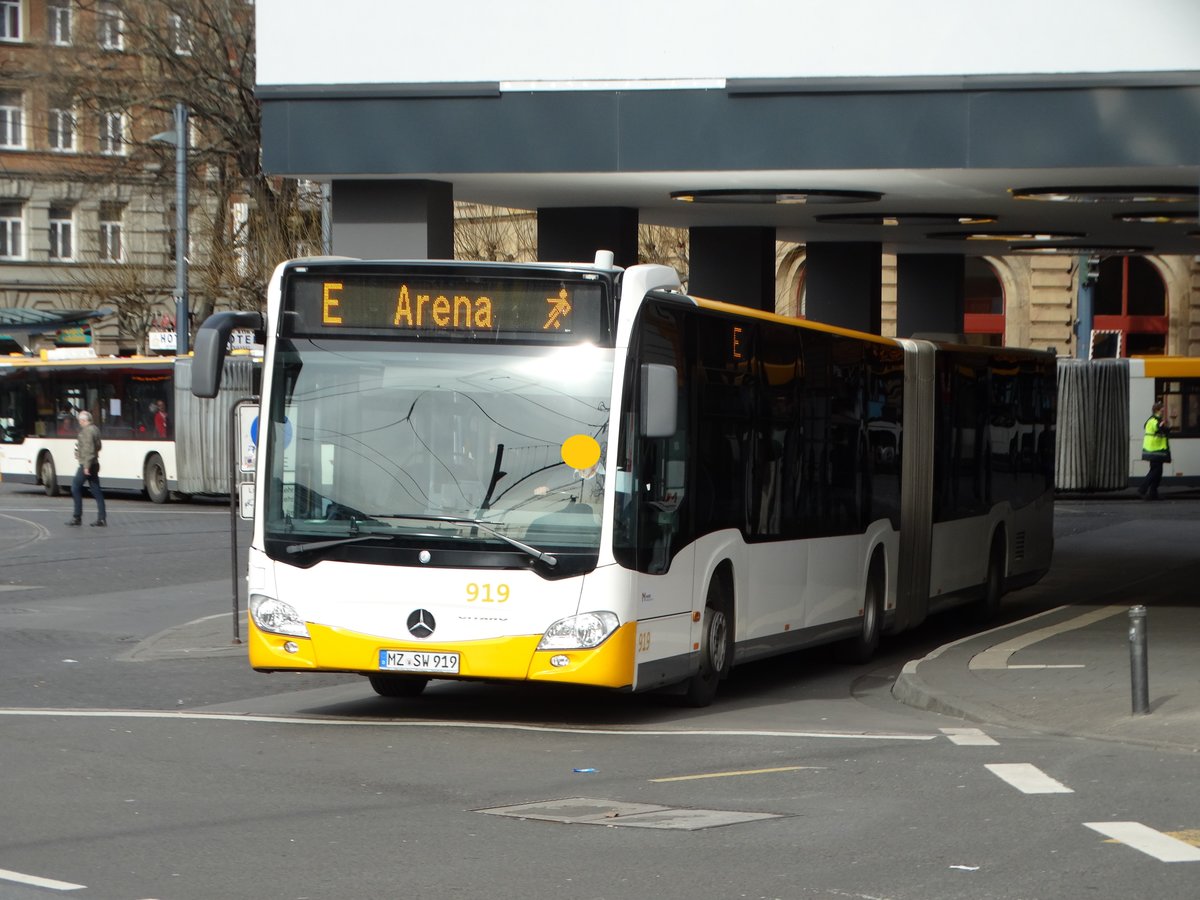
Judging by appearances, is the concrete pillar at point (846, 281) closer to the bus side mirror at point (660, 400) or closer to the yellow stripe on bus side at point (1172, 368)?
the bus side mirror at point (660, 400)

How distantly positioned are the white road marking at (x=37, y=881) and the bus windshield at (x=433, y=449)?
14.4ft

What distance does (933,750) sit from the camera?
10.5 m

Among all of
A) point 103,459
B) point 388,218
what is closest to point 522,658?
point 388,218

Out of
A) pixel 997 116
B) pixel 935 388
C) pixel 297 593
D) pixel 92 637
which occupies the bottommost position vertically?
pixel 92 637

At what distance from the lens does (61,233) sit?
2598 inches

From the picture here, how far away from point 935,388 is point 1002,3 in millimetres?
3904

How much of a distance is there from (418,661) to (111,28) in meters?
38.1

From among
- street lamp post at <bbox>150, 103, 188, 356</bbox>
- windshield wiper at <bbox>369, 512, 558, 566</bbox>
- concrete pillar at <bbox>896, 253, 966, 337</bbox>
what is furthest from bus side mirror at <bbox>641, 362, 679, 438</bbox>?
street lamp post at <bbox>150, 103, 188, 356</bbox>

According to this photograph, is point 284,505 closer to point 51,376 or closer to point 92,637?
point 92,637

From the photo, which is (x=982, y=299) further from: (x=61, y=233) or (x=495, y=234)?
(x=61, y=233)

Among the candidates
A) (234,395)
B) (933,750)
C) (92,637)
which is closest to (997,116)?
(933,750)

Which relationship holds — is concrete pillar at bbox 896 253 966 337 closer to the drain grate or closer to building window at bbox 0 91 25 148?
the drain grate

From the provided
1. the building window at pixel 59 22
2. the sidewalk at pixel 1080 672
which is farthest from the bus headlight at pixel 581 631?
the building window at pixel 59 22

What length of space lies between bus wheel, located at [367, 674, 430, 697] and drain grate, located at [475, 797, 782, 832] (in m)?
4.25
